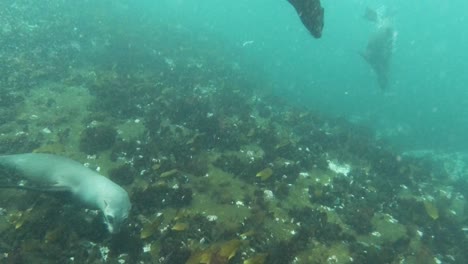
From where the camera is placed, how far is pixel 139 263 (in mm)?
7695

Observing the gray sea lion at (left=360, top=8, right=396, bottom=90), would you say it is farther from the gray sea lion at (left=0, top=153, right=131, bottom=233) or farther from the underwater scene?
the gray sea lion at (left=0, top=153, right=131, bottom=233)

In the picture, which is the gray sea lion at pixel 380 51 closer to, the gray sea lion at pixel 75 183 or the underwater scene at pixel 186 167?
the underwater scene at pixel 186 167

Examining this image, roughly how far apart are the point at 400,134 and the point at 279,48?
3096cm

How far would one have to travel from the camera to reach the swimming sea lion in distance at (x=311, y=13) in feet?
35.0

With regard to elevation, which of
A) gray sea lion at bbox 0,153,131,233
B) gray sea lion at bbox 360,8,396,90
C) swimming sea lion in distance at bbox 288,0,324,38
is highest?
gray sea lion at bbox 360,8,396,90

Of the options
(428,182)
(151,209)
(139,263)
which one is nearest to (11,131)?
(151,209)

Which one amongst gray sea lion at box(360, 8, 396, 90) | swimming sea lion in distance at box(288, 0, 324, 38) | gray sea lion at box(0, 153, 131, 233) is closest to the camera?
gray sea lion at box(0, 153, 131, 233)

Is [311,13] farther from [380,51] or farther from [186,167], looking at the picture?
[380,51]

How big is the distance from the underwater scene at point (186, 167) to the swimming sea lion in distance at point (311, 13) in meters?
0.03

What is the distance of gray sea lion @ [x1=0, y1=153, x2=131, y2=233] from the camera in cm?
744

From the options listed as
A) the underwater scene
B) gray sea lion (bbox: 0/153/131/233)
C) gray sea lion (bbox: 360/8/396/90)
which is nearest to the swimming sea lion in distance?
the underwater scene

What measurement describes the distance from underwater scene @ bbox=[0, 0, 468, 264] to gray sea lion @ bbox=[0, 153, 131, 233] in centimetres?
3

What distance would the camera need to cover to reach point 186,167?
11.5 metres

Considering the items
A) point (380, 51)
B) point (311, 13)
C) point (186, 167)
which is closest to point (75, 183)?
point (186, 167)
